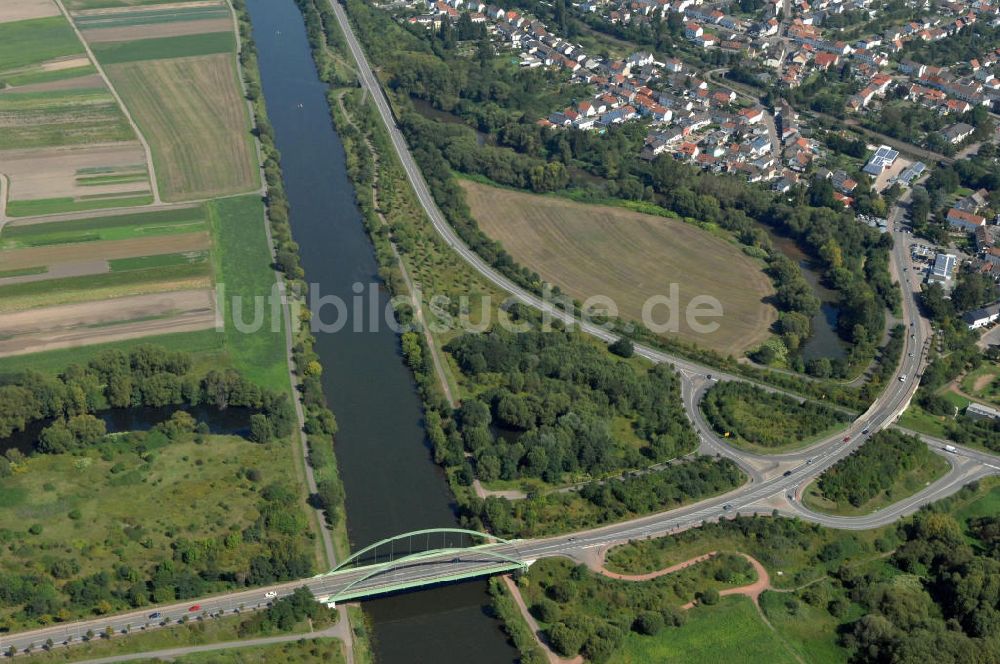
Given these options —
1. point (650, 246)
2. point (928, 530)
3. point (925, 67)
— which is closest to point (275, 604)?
point (928, 530)

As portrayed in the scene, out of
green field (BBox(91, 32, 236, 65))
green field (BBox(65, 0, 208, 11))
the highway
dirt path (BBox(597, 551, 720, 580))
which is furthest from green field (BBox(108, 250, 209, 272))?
green field (BBox(65, 0, 208, 11))

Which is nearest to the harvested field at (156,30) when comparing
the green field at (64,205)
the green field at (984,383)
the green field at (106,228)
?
the green field at (64,205)

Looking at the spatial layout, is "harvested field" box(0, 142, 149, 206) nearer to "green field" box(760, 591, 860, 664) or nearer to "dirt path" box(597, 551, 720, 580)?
"dirt path" box(597, 551, 720, 580)

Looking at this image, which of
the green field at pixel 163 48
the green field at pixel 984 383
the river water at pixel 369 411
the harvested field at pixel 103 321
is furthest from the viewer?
the green field at pixel 163 48

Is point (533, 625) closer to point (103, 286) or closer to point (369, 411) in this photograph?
point (369, 411)

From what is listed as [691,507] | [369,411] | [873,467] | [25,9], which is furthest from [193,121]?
[873,467]

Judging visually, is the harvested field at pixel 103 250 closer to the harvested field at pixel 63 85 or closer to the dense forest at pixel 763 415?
the harvested field at pixel 63 85
